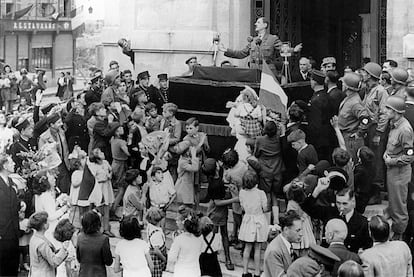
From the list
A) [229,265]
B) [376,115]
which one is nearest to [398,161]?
[376,115]

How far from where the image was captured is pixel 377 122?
12.0 metres

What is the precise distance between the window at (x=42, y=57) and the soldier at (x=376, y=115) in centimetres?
4168

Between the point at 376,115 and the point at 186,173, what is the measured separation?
9.79 ft

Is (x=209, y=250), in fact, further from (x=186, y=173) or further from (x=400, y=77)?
(x=400, y=77)

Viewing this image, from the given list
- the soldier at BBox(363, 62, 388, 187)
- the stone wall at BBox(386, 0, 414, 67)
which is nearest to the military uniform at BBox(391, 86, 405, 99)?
the soldier at BBox(363, 62, 388, 187)

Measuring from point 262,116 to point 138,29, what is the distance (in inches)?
357

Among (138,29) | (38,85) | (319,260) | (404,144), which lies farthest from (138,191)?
(38,85)

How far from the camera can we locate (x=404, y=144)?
1040 centimetres

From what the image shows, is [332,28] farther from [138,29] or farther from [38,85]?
[38,85]

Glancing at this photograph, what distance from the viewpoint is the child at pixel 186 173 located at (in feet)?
39.2

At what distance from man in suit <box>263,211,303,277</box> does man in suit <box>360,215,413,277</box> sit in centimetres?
80

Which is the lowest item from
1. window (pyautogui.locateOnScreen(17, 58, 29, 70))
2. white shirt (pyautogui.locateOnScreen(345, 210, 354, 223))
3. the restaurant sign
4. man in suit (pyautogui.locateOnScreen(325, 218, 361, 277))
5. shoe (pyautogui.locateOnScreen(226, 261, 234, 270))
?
shoe (pyautogui.locateOnScreen(226, 261, 234, 270))

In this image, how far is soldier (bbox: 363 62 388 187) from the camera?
11773 mm

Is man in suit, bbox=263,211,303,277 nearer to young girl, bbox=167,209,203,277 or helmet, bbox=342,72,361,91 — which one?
young girl, bbox=167,209,203,277
